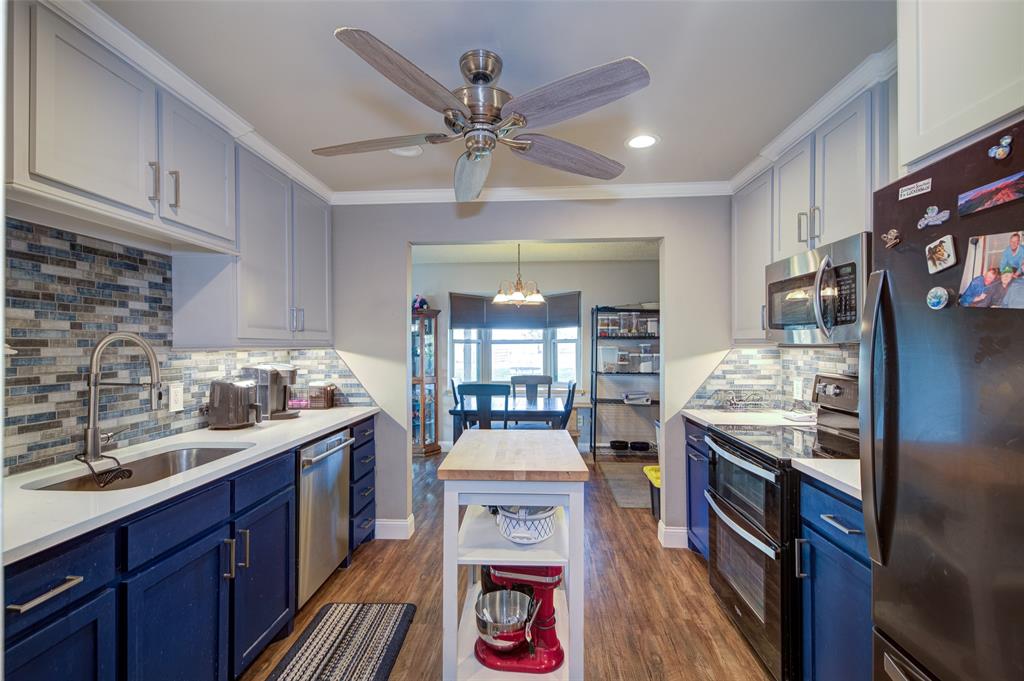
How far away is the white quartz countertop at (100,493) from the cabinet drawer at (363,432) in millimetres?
415

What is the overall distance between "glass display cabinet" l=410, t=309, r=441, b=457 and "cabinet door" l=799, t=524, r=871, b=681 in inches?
165

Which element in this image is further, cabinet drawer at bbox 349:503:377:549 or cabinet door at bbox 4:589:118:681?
cabinet drawer at bbox 349:503:377:549

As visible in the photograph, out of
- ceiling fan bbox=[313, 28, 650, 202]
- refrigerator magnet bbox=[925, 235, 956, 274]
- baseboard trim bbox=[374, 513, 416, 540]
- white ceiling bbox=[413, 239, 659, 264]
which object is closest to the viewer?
refrigerator magnet bbox=[925, 235, 956, 274]

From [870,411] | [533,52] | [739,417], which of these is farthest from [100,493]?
[739,417]

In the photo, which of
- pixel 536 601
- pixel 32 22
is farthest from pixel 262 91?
pixel 536 601

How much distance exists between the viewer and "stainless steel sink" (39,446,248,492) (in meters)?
1.63

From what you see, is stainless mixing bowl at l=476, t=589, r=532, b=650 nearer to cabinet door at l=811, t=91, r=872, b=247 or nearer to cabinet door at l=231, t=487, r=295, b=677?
cabinet door at l=231, t=487, r=295, b=677

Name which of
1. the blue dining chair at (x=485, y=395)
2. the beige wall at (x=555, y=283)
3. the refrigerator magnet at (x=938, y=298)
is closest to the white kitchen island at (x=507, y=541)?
the refrigerator magnet at (x=938, y=298)

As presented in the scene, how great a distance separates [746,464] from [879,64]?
5.27ft

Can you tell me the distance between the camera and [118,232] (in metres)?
1.85

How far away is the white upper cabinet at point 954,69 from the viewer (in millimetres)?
927

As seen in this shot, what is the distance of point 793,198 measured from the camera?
2.29 meters

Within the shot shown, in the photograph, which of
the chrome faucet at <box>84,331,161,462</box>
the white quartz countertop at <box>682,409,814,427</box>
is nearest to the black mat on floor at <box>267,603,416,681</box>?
the chrome faucet at <box>84,331,161,462</box>

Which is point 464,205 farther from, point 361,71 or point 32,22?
point 32,22
